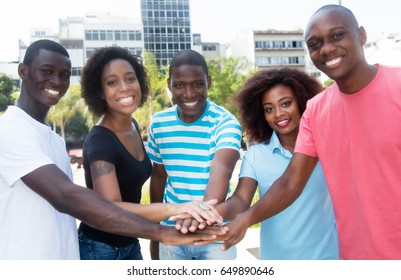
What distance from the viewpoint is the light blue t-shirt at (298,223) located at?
2393 mm

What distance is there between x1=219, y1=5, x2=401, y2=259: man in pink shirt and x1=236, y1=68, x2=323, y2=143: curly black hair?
0.55m

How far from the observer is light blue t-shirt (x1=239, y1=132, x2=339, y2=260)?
239 centimetres

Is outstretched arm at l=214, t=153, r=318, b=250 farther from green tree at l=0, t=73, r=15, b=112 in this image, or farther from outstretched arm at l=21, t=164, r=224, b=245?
green tree at l=0, t=73, r=15, b=112

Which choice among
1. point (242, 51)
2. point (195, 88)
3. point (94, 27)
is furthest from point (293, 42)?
point (195, 88)

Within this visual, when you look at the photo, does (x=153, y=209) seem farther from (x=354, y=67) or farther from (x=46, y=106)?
(x=354, y=67)

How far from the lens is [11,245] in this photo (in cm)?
210

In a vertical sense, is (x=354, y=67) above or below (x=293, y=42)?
below

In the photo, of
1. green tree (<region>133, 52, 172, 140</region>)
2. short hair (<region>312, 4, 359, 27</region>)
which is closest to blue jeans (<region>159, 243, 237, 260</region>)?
short hair (<region>312, 4, 359, 27</region>)

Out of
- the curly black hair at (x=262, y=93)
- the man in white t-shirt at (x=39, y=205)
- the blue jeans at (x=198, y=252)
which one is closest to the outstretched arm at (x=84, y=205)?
the man in white t-shirt at (x=39, y=205)

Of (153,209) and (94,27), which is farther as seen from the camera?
(94,27)

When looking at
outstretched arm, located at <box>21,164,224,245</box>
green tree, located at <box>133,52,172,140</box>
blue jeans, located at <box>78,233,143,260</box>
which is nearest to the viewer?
outstretched arm, located at <box>21,164,224,245</box>

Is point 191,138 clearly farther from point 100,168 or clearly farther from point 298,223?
point 298,223

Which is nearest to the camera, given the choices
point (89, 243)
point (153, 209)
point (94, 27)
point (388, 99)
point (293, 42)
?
point (388, 99)

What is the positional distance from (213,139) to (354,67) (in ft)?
3.50
